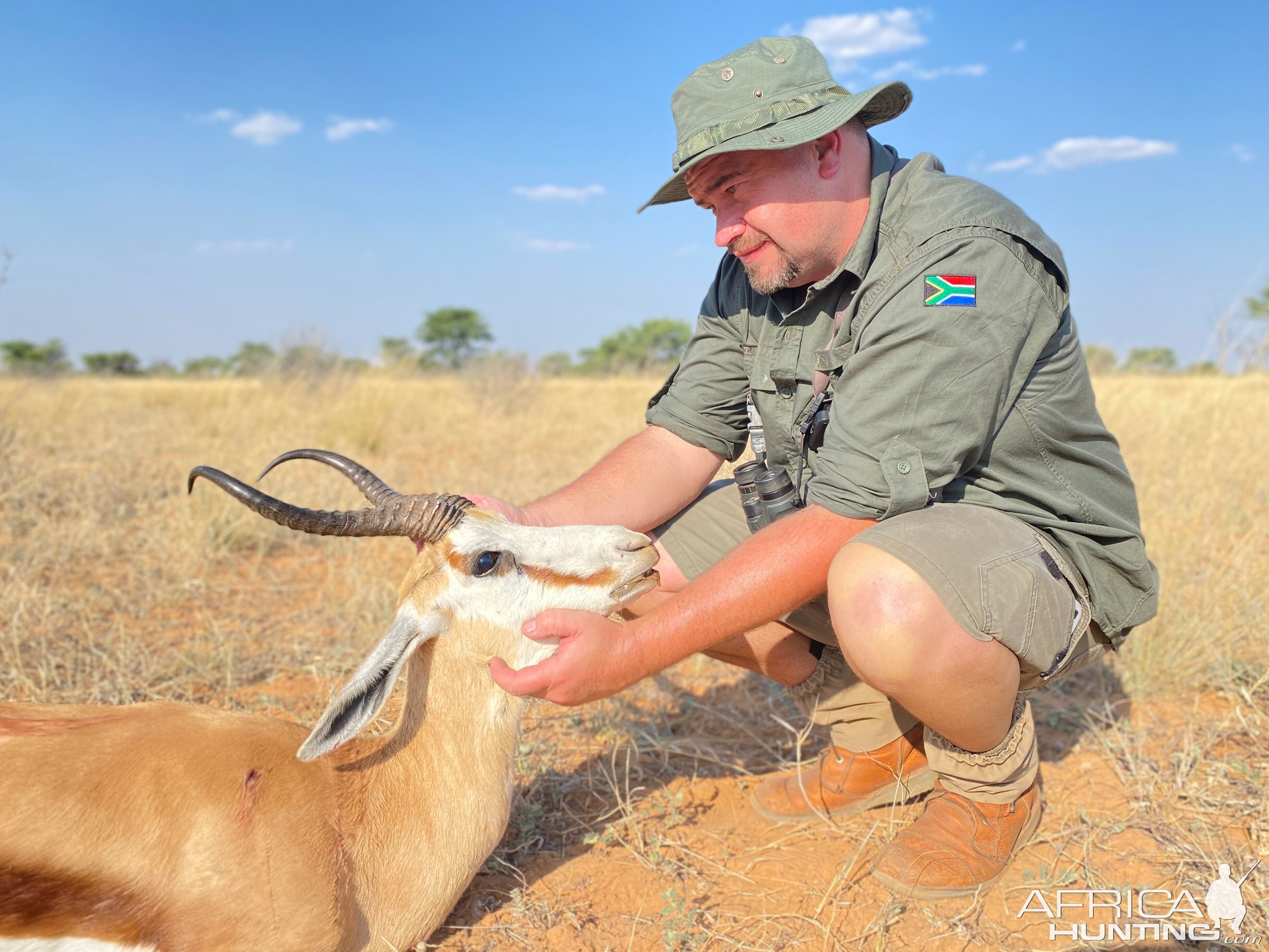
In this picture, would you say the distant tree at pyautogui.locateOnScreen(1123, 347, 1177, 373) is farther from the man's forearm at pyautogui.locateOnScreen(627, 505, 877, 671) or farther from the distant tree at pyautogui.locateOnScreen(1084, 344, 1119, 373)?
the man's forearm at pyautogui.locateOnScreen(627, 505, 877, 671)

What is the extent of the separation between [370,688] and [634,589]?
84cm

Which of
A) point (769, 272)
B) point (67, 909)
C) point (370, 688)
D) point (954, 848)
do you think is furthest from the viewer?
point (769, 272)

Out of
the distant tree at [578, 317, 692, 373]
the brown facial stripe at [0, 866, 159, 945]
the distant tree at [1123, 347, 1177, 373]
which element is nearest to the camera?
the brown facial stripe at [0, 866, 159, 945]

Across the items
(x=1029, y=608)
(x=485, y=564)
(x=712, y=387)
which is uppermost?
(x=712, y=387)

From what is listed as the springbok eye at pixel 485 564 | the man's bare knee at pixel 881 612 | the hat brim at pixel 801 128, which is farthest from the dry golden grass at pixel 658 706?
the hat brim at pixel 801 128

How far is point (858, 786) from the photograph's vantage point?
320cm

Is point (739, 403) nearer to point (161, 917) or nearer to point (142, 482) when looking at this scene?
point (161, 917)

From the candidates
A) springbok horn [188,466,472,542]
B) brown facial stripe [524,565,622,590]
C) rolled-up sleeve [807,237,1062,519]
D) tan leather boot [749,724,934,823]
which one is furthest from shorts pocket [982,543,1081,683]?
springbok horn [188,466,472,542]

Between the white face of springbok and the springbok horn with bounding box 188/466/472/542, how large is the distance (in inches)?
2.0

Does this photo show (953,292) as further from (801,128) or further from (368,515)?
(368,515)

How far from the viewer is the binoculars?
3125mm

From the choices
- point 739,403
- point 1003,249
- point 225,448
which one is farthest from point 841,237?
point 225,448

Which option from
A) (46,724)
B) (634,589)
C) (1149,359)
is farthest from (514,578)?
(1149,359)

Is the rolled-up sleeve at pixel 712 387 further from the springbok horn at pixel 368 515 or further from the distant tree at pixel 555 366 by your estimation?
the distant tree at pixel 555 366
